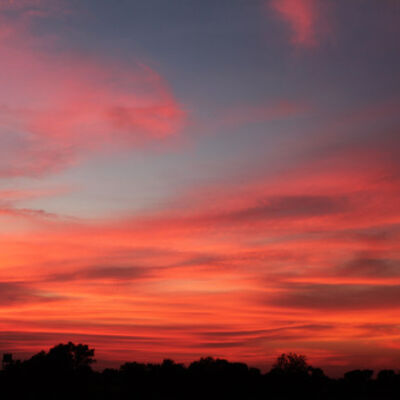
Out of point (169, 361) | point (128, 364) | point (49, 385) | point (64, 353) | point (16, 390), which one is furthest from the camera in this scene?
point (64, 353)

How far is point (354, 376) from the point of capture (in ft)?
371

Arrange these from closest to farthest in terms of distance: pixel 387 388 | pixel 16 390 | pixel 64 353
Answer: pixel 16 390 → pixel 387 388 → pixel 64 353

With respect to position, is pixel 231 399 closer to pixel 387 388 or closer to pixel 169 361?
pixel 387 388

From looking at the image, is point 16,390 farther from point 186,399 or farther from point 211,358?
point 211,358

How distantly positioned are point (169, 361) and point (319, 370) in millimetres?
41734

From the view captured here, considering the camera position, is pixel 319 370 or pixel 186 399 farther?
pixel 319 370

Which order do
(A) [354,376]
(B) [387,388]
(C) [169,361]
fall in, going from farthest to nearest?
(C) [169,361] < (A) [354,376] < (B) [387,388]

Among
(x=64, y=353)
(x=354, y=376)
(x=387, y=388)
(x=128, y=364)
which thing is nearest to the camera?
(x=387, y=388)

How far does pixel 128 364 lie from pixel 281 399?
209 feet

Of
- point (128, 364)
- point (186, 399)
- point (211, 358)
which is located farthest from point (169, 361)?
point (186, 399)

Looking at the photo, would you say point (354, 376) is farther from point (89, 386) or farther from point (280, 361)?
point (89, 386)

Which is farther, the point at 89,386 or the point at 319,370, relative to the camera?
the point at 319,370

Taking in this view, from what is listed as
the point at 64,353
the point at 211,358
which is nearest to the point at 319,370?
the point at 211,358

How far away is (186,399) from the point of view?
265 ft
